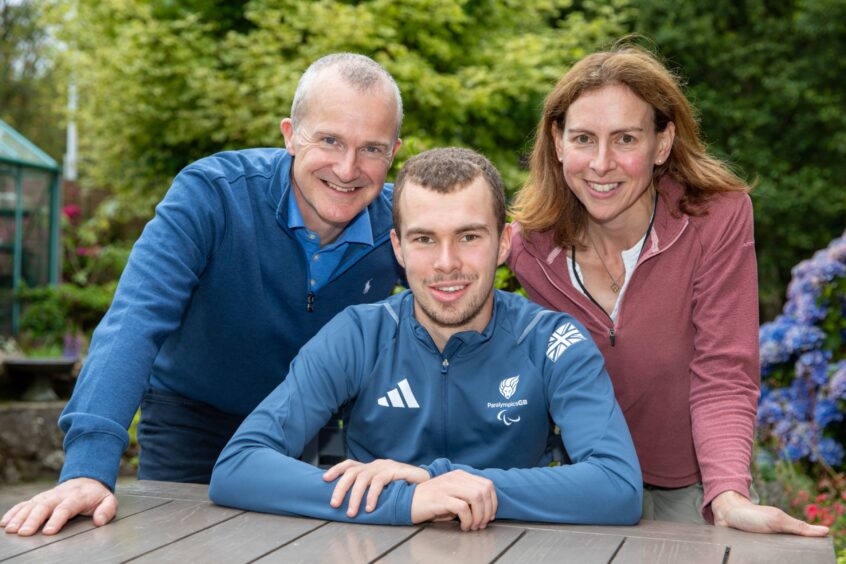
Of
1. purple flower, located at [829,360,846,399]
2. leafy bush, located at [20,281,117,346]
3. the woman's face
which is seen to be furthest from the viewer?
leafy bush, located at [20,281,117,346]

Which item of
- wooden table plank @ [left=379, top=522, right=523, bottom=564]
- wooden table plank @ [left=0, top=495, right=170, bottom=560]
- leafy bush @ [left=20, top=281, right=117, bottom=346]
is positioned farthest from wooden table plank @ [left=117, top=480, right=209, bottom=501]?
leafy bush @ [left=20, top=281, right=117, bottom=346]

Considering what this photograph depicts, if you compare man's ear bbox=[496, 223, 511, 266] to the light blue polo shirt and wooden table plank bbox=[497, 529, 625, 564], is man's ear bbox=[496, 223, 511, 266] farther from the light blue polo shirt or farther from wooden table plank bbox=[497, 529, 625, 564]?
wooden table plank bbox=[497, 529, 625, 564]

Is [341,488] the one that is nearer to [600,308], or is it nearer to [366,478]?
[366,478]

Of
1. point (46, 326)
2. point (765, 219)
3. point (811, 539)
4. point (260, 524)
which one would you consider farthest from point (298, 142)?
point (765, 219)

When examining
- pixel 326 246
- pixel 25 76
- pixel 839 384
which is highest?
pixel 25 76

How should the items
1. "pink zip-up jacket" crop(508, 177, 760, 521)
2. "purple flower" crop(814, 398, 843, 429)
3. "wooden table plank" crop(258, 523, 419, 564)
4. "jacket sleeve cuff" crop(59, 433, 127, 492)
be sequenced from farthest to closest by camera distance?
"purple flower" crop(814, 398, 843, 429) → "pink zip-up jacket" crop(508, 177, 760, 521) → "jacket sleeve cuff" crop(59, 433, 127, 492) → "wooden table plank" crop(258, 523, 419, 564)

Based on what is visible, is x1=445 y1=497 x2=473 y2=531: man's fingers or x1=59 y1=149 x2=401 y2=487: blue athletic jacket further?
x1=59 y1=149 x2=401 y2=487: blue athletic jacket

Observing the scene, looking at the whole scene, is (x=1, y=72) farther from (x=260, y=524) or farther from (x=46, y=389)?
(x=260, y=524)

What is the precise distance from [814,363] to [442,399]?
3837 mm

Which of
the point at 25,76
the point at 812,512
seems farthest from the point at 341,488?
the point at 25,76

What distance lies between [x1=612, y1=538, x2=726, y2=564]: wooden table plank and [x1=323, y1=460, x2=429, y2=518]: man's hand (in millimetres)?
496

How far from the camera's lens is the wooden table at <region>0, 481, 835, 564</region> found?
186 cm

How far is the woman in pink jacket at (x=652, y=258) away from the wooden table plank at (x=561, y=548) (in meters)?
0.60

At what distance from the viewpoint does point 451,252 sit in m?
2.48
